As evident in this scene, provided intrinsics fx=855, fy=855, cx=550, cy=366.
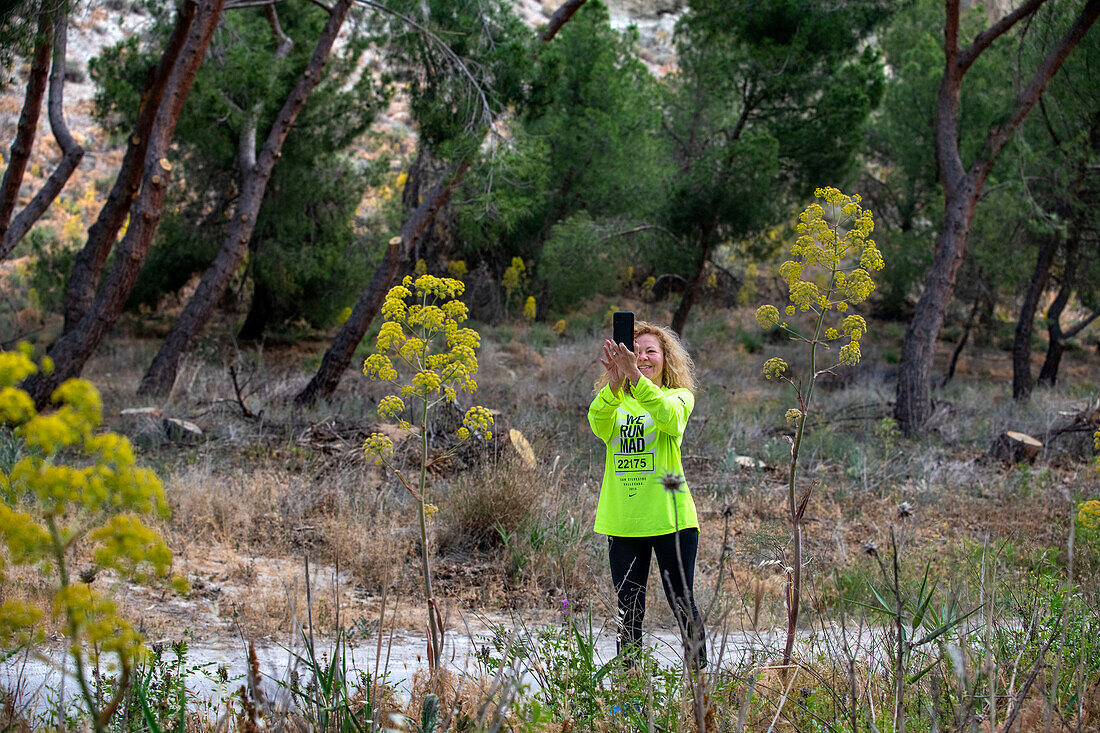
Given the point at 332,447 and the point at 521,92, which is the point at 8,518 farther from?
the point at 521,92

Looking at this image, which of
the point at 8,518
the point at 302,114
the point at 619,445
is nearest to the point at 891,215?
the point at 302,114

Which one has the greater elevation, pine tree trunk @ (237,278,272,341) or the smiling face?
the smiling face

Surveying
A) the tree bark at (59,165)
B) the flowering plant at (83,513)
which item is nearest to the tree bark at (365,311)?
the tree bark at (59,165)

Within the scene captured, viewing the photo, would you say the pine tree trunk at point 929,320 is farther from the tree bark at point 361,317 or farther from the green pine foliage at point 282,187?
the green pine foliage at point 282,187

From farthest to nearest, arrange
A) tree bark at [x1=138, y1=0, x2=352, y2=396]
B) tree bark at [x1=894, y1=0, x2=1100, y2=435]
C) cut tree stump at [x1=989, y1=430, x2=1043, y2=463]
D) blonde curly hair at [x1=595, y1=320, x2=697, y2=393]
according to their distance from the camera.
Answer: tree bark at [x1=894, y1=0, x2=1100, y2=435] < tree bark at [x1=138, y1=0, x2=352, y2=396] < cut tree stump at [x1=989, y1=430, x2=1043, y2=463] < blonde curly hair at [x1=595, y1=320, x2=697, y2=393]

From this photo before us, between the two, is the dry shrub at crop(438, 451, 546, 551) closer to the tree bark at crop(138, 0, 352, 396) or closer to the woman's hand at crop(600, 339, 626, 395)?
the woman's hand at crop(600, 339, 626, 395)

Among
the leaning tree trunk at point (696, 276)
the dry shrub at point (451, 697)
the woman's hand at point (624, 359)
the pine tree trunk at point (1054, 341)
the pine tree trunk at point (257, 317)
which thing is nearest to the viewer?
the dry shrub at point (451, 697)

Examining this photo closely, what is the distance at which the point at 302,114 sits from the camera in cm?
1242

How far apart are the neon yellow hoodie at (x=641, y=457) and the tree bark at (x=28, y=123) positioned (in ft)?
19.4

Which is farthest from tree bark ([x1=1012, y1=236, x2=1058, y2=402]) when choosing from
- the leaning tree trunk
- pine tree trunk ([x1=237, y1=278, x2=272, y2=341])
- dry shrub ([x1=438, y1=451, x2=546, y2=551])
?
pine tree trunk ([x1=237, y1=278, x2=272, y2=341])

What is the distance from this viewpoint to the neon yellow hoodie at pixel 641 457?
3.15 metres

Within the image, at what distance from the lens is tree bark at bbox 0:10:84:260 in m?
7.53

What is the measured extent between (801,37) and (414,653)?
1090 centimetres

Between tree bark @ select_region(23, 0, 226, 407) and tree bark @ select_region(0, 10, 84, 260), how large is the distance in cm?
73
